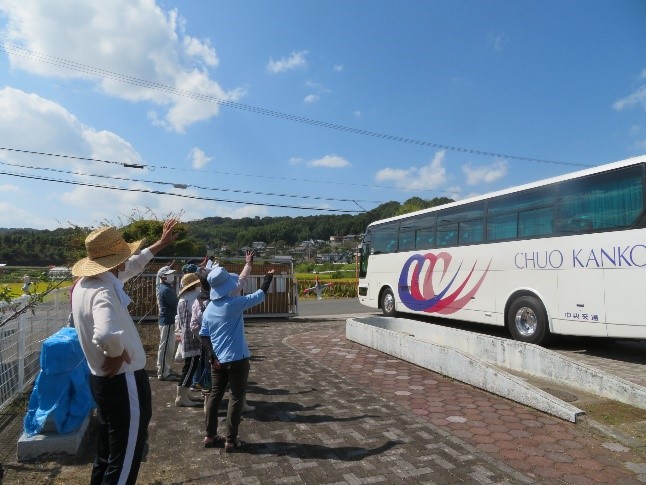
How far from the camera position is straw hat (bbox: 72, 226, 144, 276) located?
2850mm

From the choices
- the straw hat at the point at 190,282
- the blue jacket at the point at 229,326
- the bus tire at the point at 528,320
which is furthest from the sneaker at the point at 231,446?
the bus tire at the point at 528,320

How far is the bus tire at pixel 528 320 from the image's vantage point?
898 cm

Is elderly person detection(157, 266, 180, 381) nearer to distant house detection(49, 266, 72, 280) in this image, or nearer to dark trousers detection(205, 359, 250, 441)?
distant house detection(49, 266, 72, 280)

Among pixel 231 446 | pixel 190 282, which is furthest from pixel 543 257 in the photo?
pixel 231 446

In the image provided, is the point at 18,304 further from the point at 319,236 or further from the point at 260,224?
the point at 319,236

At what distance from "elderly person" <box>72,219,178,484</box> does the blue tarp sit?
5.40ft

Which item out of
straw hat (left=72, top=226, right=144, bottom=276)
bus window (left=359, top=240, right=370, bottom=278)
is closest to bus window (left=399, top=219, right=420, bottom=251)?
bus window (left=359, top=240, right=370, bottom=278)

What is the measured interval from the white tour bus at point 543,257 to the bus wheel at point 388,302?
1.22 m

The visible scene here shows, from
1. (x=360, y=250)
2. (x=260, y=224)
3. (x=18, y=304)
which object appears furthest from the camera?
(x=260, y=224)

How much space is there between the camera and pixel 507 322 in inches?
392

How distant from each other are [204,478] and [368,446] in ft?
5.12

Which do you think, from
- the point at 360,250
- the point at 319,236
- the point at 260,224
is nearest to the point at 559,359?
the point at 360,250

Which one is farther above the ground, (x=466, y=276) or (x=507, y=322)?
(x=466, y=276)

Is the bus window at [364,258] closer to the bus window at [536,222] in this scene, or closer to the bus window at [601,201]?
the bus window at [536,222]
